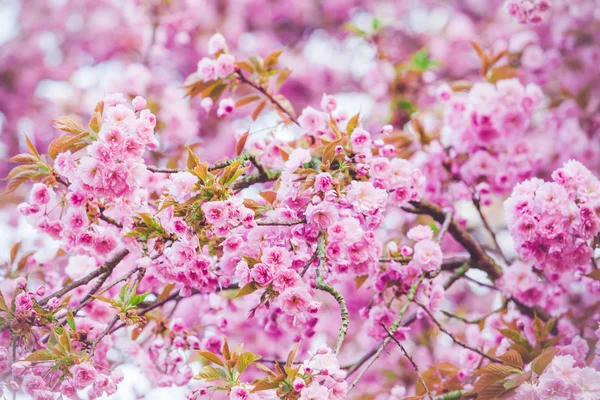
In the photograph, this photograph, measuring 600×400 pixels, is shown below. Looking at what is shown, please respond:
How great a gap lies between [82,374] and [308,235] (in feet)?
2.36

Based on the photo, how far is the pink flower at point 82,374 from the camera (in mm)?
1546

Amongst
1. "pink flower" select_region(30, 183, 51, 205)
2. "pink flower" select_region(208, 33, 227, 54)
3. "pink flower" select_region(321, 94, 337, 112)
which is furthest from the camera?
"pink flower" select_region(208, 33, 227, 54)

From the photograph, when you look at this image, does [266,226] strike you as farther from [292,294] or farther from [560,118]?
[560,118]

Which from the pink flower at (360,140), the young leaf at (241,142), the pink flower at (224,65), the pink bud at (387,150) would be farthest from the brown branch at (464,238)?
the pink flower at (224,65)

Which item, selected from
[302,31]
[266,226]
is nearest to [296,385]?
[266,226]

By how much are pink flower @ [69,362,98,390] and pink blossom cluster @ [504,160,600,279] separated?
136 cm

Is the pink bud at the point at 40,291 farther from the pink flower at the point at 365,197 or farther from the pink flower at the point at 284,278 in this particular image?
the pink flower at the point at 365,197

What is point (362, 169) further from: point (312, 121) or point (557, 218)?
point (557, 218)

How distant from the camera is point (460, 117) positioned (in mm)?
2615

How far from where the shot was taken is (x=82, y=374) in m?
1.55

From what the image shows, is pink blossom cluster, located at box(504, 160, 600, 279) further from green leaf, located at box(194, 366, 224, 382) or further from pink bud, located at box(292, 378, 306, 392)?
green leaf, located at box(194, 366, 224, 382)

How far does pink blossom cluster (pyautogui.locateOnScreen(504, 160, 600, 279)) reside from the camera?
181cm

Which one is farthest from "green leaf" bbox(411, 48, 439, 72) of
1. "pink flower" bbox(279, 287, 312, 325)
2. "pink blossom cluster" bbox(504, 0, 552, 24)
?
"pink flower" bbox(279, 287, 312, 325)

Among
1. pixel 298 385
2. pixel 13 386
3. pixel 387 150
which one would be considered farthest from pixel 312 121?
pixel 13 386
